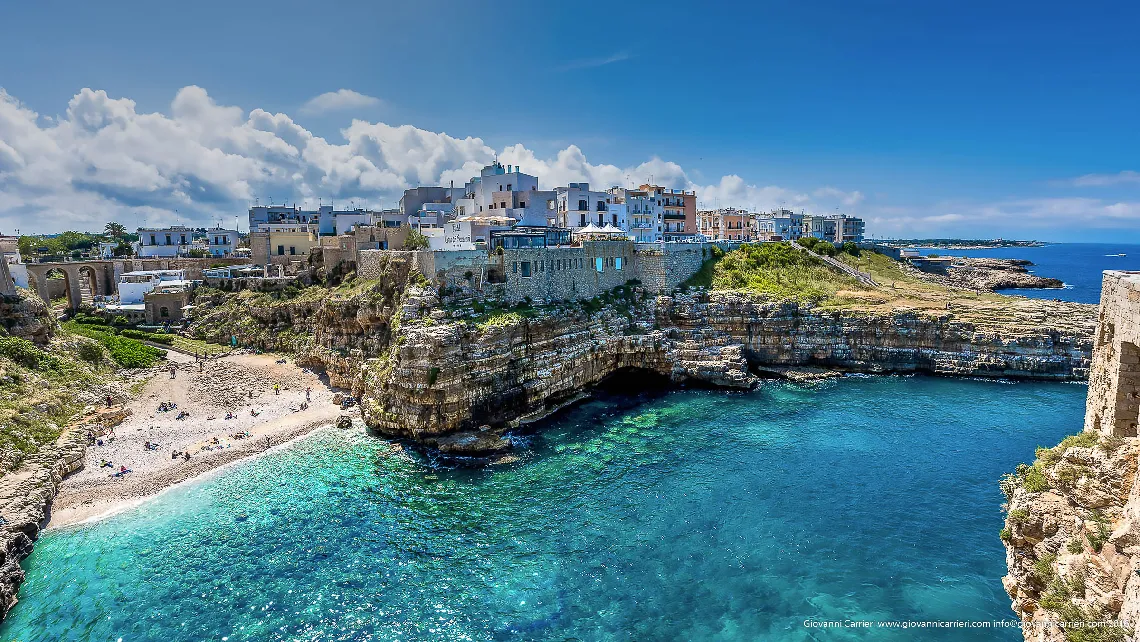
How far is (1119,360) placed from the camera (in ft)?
35.4

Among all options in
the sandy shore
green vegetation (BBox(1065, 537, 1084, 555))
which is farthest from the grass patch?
green vegetation (BBox(1065, 537, 1084, 555))

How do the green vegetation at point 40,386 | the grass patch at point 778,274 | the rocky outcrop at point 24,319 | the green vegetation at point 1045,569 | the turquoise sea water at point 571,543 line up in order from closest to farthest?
the green vegetation at point 1045,569
the turquoise sea water at point 571,543
the green vegetation at point 40,386
the rocky outcrop at point 24,319
the grass patch at point 778,274

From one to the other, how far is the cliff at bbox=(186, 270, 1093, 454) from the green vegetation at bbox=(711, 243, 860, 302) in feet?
10.3

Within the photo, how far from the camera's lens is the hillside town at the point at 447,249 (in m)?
45.2

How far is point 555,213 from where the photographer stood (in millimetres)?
65312

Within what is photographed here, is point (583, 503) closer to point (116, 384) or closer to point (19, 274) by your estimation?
point (116, 384)

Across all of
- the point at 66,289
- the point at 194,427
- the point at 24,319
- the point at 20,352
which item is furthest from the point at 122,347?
the point at 66,289

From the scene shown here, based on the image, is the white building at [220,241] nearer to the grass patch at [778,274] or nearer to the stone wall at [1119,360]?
the grass patch at [778,274]

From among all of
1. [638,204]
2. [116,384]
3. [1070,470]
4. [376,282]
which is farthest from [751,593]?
[638,204]

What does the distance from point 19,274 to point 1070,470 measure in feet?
268

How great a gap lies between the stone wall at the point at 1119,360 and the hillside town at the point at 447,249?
Answer: 3443 centimetres

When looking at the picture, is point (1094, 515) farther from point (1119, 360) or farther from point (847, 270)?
point (847, 270)

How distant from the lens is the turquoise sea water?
20.8 meters

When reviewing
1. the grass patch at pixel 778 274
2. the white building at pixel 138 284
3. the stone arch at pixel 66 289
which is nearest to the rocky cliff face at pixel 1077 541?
the grass patch at pixel 778 274
